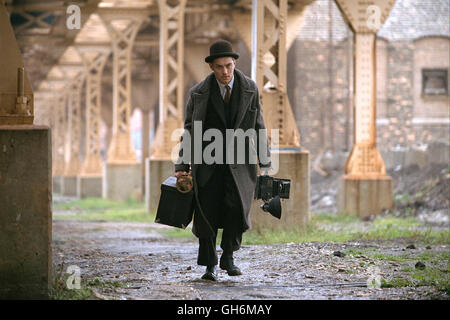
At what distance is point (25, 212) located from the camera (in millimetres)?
5340

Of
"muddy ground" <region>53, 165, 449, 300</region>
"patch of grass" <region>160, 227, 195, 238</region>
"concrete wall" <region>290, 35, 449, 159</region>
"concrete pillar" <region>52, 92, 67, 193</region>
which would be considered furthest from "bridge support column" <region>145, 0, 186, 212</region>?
"concrete pillar" <region>52, 92, 67, 193</region>

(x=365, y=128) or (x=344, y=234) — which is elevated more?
(x=365, y=128)

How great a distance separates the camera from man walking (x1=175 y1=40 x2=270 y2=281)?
6676 millimetres

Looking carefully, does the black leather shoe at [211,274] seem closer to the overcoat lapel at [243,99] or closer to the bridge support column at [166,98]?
the overcoat lapel at [243,99]

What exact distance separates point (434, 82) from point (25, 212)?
23436mm

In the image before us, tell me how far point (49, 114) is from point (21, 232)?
45363 millimetres

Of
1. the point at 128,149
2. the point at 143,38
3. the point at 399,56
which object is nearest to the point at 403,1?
the point at 399,56

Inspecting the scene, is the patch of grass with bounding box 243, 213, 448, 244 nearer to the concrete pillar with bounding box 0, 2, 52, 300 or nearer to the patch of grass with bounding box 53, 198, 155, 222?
the concrete pillar with bounding box 0, 2, 52, 300

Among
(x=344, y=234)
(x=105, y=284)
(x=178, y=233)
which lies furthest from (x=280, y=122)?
(x=105, y=284)

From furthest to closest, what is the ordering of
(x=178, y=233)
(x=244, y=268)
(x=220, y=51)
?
(x=178, y=233) < (x=244, y=268) < (x=220, y=51)

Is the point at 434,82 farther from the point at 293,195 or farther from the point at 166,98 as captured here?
the point at 293,195

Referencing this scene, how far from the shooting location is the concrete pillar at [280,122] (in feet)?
36.7

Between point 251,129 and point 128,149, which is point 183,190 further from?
point 128,149

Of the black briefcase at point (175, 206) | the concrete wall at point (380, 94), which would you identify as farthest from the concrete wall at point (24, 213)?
the concrete wall at point (380, 94)
